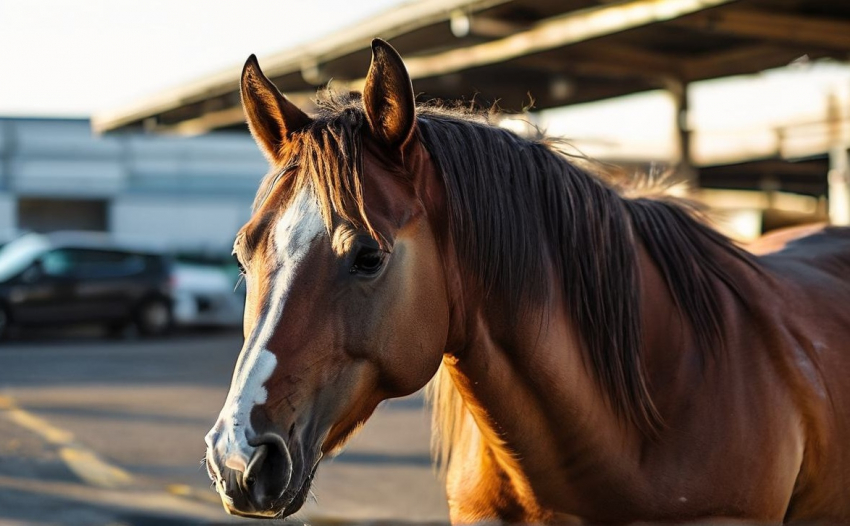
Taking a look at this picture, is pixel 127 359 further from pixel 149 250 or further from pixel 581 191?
pixel 581 191

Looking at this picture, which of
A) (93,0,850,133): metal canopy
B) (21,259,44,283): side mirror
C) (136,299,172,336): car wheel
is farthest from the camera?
(136,299,172,336): car wheel

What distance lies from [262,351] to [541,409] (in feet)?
2.80

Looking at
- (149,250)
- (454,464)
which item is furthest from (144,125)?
(454,464)

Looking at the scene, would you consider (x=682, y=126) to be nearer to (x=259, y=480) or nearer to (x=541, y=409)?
(x=541, y=409)

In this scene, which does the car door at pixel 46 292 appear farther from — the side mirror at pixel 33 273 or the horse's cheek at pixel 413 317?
the horse's cheek at pixel 413 317

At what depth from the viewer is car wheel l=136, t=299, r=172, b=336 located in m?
17.3

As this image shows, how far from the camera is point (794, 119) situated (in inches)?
545

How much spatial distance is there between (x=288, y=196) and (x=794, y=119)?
13.0m

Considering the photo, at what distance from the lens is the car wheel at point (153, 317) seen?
1727cm

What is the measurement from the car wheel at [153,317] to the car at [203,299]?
243mm

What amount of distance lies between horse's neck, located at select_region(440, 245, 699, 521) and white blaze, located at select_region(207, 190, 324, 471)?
550 millimetres

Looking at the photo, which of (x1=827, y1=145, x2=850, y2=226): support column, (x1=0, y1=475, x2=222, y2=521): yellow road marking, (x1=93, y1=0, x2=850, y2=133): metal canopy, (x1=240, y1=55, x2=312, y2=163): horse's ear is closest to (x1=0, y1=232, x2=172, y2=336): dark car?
(x1=93, y1=0, x2=850, y2=133): metal canopy

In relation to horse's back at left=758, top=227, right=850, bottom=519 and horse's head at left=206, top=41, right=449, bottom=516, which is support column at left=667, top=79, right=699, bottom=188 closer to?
horse's back at left=758, top=227, right=850, bottom=519

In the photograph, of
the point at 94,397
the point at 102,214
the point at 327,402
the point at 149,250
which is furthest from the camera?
the point at 102,214
